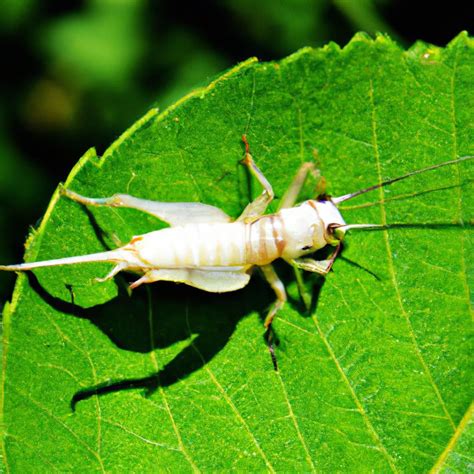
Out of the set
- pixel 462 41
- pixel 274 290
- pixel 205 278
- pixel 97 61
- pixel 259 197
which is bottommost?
pixel 274 290

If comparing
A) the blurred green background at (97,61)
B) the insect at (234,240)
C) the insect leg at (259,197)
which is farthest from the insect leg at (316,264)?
the blurred green background at (97,61)

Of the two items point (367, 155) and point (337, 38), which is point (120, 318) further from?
point (337, 38)

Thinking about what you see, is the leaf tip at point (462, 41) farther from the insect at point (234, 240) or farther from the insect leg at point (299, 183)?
the insect leg at point (299, 183)

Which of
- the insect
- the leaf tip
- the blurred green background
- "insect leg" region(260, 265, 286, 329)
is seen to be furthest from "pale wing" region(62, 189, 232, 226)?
the blurred green background

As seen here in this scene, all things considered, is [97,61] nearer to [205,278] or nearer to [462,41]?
[205,278]

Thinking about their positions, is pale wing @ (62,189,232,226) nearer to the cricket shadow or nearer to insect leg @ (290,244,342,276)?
the cricket shadow

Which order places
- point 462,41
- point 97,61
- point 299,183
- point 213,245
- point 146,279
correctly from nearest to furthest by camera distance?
point 462,41, point 146,279, point 299,183, point 213,245, point 97,61

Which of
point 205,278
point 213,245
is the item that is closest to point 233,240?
point 213,245
